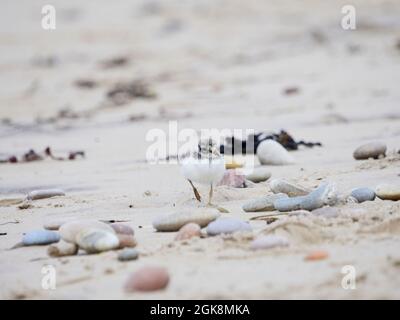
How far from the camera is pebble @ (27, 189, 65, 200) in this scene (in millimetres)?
5211

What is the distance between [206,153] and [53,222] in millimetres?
887

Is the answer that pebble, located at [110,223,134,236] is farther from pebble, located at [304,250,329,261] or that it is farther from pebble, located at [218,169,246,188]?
pebble, located at [218,169,246,188]

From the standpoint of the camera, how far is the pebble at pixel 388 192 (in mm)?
4246

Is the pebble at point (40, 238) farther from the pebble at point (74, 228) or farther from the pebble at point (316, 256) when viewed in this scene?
the pebble at point (316, 256)

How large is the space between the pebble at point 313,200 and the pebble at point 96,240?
0.99 meters

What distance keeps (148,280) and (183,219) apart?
101 cm

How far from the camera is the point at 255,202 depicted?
14.1 feet

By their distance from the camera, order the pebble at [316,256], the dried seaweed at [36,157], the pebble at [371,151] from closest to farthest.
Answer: the pebble at [316,256], the pebble at [371,151], the dried seaweed at [36,157]

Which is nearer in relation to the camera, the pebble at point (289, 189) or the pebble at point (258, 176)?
the pebble at point (289, 189)

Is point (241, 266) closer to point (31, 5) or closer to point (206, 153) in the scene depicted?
point (206, 153)

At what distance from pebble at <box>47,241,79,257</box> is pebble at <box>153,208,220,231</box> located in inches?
18.5

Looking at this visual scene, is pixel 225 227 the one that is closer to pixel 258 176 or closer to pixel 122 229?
pixel 122 229

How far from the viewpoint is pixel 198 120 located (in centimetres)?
957

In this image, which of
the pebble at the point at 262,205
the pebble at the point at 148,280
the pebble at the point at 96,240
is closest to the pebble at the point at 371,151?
the pebble at the point at 262,205
